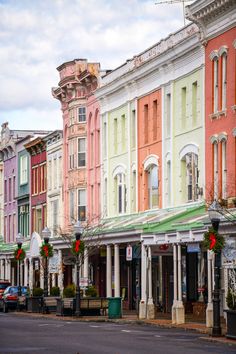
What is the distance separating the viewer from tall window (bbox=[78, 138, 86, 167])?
71.2m

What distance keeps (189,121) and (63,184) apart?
23.9 m

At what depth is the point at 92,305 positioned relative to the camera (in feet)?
180

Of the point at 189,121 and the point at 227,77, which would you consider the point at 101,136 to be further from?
the point at 227,77

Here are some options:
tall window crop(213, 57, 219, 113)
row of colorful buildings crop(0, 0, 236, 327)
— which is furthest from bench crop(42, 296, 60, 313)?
tall window crop(213, 57, 219, 113)

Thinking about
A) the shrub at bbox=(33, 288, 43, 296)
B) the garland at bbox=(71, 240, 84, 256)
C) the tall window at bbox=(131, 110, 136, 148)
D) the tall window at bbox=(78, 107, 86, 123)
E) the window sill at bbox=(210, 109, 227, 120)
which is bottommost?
the shrub at bbox=(33, 288, 43, 296)

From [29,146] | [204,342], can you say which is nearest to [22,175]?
[29,146]

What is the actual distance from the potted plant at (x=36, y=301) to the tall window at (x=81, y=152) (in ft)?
39.7

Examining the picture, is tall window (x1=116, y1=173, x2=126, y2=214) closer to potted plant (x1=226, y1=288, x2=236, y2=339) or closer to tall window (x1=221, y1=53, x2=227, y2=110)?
tall window (x1=221, y1=53, x2=227, y2=110)

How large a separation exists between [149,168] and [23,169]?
3161cm

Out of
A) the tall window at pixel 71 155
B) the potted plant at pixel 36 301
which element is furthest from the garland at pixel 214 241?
the tall window at pixel 71 155

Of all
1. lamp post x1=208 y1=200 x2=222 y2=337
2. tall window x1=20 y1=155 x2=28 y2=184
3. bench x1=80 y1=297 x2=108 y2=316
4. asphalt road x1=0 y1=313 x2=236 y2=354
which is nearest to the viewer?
asphalt road x1=0 y1=313 x2=236 y2=354

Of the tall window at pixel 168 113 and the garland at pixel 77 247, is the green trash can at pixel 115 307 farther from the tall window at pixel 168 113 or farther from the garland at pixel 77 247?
the tall window at pixel 168 113

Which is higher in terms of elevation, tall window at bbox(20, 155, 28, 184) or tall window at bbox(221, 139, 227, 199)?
tall window at bbox(20, 155, 28, 184)

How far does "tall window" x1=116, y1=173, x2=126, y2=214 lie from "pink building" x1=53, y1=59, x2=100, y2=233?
5.64 meters
